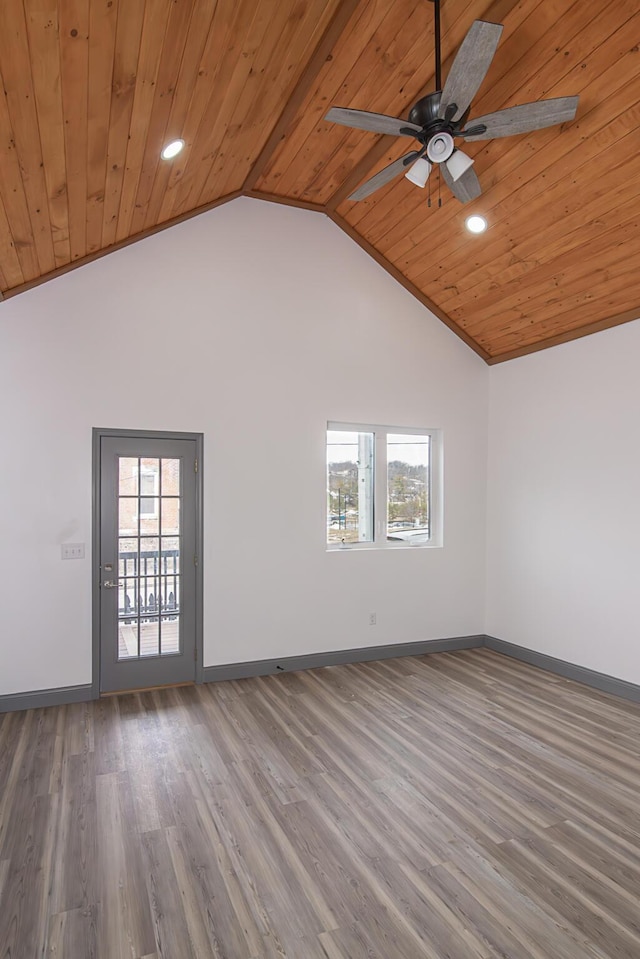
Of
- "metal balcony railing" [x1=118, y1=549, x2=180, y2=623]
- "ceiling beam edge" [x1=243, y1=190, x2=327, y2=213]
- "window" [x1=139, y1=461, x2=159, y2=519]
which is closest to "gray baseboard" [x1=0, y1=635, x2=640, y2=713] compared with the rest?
"metal balcony railing" [x1=118, y1=549, x2=180, y2=623]

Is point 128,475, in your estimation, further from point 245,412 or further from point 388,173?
point 388,173

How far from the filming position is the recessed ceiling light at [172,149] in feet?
10.6

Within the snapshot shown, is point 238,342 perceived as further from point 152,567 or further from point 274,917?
point 274,917

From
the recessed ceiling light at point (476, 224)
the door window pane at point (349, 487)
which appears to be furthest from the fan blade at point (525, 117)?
the door window pane at point (349, 487)

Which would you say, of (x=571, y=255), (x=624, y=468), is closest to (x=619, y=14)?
(x=571, y=255)

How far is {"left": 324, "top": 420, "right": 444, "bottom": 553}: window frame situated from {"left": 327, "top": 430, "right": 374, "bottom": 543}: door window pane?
5cm

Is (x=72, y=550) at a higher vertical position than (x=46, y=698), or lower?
higher

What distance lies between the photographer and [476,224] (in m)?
4.31

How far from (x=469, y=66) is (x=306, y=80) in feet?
4.55

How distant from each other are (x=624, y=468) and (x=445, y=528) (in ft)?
5.97

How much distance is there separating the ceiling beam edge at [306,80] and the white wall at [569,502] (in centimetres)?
298

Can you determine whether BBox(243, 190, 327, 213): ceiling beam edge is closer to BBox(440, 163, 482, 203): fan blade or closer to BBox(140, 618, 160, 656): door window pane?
BBox(440, 163, 482, 203): fan blade

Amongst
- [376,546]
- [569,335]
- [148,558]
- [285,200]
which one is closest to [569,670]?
[376,546]

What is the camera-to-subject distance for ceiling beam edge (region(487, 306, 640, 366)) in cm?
445
